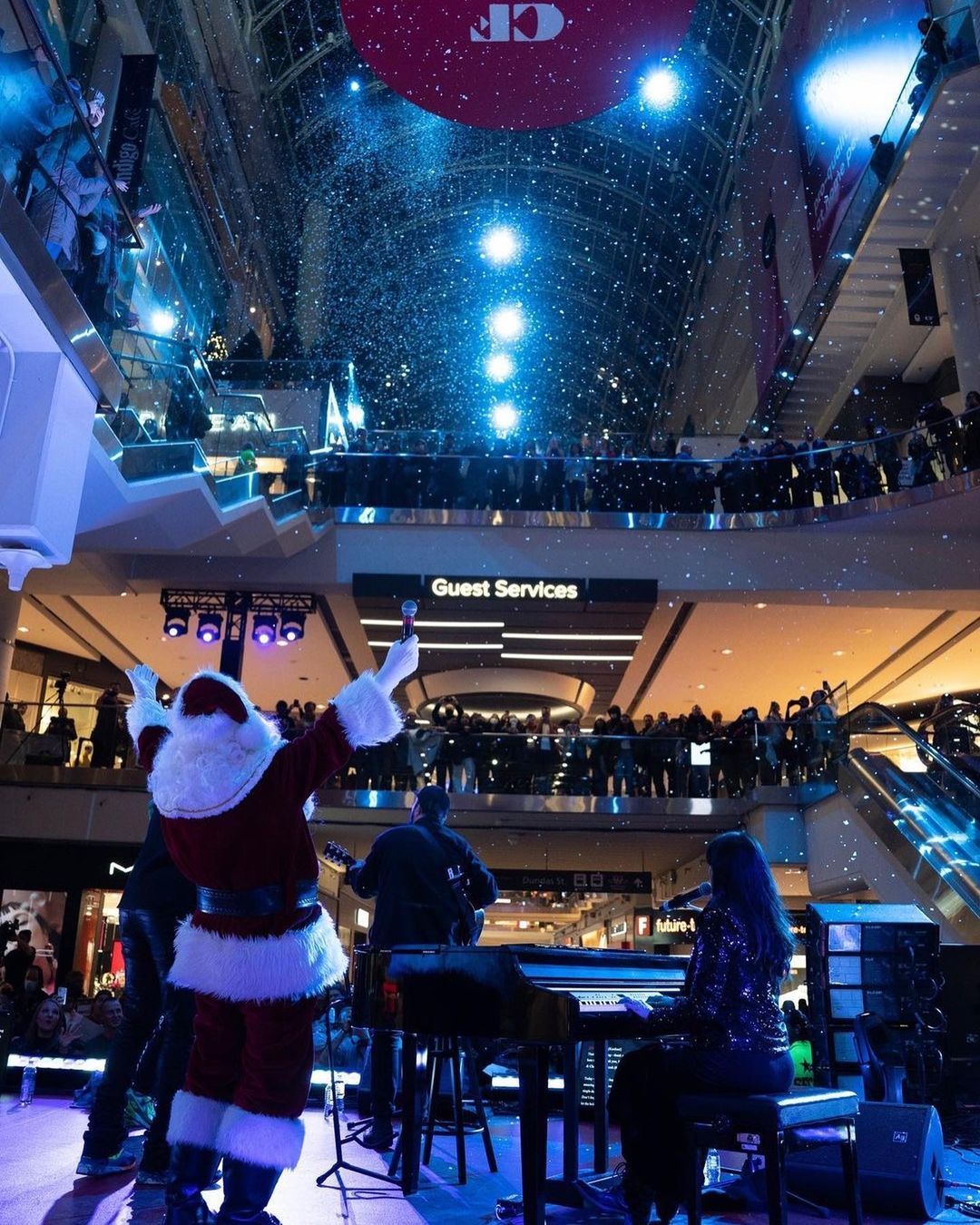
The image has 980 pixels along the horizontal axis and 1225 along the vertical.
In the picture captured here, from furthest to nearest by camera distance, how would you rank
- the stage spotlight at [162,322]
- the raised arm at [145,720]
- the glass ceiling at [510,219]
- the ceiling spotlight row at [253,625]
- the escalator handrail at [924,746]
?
1. the glass ceiling at [510,219]
2. the stage spotlight at [162,322]
3. the ceiling spotlight row at [253,625]
4. the escalator handrail at [924,746]
5. the raised arm at [145,720]

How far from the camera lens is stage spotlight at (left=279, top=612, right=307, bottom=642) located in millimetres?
15461

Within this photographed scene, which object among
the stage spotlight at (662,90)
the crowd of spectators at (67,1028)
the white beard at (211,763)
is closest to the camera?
the white beard at (211,763)

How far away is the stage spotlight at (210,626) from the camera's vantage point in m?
15.4

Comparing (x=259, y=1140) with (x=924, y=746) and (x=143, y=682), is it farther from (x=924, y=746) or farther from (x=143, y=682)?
(x=924, y=746)

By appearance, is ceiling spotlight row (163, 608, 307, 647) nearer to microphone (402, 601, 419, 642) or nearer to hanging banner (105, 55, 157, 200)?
hanging banner (105, 55, 157, 200)

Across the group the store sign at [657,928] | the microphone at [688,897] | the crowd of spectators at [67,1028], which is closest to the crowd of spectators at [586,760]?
the store sign at [657,928]

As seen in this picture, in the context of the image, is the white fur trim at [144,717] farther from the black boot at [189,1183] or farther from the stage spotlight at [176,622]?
the stage spotlight at [176,622]

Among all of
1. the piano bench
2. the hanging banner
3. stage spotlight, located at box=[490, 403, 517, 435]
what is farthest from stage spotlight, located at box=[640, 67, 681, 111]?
the piano bench

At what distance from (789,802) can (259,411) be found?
8.89 m

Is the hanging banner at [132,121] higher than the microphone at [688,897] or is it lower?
higher

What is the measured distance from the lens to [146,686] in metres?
4.20

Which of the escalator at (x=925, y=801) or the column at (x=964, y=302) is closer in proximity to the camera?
the escalator at (x=925, y=801)

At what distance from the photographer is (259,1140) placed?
3.15 meters

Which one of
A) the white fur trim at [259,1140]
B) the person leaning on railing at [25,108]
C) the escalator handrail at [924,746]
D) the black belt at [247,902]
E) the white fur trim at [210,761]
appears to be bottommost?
the white fur trim at [259,1140]
